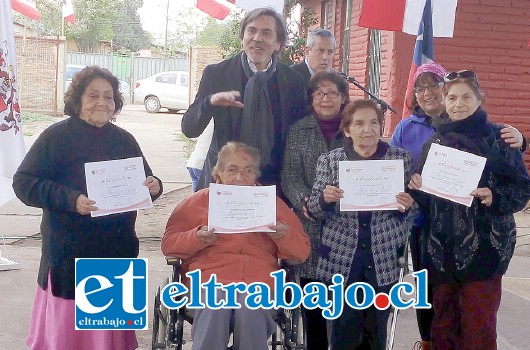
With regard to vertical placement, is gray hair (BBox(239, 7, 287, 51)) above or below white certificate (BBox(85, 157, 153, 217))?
above

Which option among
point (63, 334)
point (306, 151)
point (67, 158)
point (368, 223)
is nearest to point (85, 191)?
point (67, 158)

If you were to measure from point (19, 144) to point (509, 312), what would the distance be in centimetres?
428

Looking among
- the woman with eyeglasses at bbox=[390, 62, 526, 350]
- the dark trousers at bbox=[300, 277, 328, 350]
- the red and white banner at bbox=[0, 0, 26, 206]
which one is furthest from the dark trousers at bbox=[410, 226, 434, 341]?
the red and white banner at bbox=[0, 0, 26, 206]

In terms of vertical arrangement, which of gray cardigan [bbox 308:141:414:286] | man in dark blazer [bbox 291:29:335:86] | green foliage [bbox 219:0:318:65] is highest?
green foliage [bbox 219:0:318:65]

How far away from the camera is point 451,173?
369 cm

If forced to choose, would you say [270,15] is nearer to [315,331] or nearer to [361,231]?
[361,231]

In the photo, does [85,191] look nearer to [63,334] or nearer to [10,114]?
[63,334]

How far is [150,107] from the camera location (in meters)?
27.9

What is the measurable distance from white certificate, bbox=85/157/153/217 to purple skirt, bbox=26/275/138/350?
57cm

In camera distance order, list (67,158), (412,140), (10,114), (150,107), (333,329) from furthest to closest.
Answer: (150,107)
(10,114)
(412,140)
(333,329)
(67,158)

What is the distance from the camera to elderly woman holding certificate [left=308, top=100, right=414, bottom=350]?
3863 mm

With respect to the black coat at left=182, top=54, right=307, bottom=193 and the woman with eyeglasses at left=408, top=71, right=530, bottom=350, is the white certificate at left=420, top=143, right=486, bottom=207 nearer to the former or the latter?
the woman with eyeglasses at left=408, top=71, right=530, bottom=350

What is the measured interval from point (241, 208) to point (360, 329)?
0.98 meters

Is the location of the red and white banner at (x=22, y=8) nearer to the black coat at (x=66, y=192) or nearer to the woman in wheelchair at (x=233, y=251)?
the black coat at (x=66, y=192)
